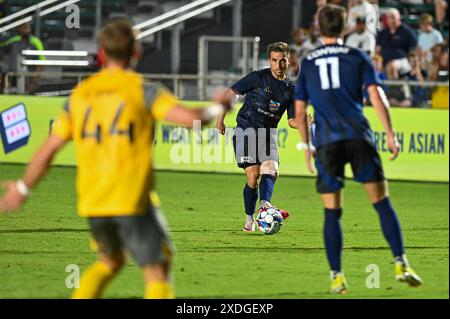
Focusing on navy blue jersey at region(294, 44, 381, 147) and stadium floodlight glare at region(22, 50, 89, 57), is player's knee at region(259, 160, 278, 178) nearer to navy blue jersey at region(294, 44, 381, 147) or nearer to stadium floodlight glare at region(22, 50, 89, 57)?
navy blue jersey at region(294, 44, 381, 147)

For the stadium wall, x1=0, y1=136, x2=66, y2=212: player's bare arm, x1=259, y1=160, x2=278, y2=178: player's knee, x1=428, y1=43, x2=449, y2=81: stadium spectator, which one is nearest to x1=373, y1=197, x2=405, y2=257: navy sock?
x1=0, y1=136, x2=66, y2=212: player's bare arm

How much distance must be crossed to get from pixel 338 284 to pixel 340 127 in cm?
119

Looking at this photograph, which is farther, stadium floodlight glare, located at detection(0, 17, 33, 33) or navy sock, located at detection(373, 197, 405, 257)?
stadium floodlight glare, located at detection(0, 17, 33, 33)

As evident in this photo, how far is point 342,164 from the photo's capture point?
29.6 ft

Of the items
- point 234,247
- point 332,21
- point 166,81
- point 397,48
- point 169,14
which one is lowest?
point 234,247

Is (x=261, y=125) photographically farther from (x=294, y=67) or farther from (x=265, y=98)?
(x=294, y=67)

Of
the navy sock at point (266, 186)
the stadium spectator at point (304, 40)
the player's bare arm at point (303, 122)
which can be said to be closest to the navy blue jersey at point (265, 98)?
the navy sock at point (266, 186)

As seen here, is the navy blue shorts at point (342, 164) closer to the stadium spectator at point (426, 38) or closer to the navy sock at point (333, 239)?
the navy sock at point (333, 239)

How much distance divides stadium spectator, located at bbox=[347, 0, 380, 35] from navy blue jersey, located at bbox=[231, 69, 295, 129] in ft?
33.3

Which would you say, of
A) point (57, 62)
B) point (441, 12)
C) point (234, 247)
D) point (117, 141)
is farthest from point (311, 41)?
point (117, 141)

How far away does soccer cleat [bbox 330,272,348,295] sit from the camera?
29.0 feet

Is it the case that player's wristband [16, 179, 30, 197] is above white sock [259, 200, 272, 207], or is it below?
above

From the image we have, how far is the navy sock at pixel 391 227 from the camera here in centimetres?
900

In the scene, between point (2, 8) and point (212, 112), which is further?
point (2, 8)
